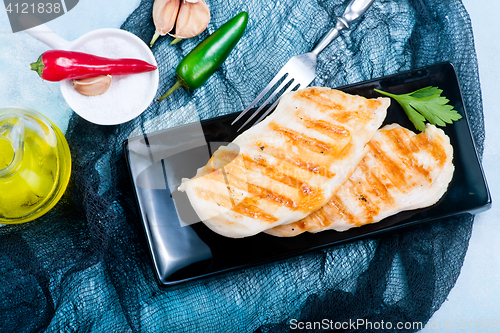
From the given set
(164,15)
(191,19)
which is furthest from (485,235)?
(164,15)

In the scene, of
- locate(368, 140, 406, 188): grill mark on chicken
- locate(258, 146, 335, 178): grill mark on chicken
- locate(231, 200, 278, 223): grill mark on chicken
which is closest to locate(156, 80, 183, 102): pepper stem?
locate(258, 146, 335, 178): grill mark on chicken

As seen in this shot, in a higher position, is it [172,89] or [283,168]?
[172,89]

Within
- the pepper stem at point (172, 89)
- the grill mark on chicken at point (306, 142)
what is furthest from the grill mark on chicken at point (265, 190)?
the pepper stem at point (172, 89)

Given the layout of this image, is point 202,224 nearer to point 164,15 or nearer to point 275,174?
point 275,174

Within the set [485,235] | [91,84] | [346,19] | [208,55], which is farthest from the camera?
[485,235]

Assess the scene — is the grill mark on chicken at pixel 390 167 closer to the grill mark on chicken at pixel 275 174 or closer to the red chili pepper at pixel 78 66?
the grill mark on chicken at pixel 275 174

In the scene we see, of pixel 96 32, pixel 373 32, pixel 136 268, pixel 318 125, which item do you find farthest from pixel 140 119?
pixel 373 32

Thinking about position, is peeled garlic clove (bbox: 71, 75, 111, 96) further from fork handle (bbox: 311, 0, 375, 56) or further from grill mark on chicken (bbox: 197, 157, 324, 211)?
fork handle (bbox: 311, 0, 375, 56)
